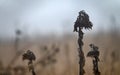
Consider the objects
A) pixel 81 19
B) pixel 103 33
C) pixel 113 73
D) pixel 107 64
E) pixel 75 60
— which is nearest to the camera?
pixel 81 19

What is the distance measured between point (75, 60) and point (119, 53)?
113cm

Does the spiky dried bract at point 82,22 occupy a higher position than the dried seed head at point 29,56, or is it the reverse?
the spiky dried bract at point 82,22

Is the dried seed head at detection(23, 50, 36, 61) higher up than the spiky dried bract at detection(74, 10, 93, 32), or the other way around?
the spiky dried bract at detection(74, 10, 93, 32)

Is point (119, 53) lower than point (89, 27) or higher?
lower

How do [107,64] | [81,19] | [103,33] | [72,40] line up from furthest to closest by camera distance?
[72,40]
[103,33]
[107,64]
[81,19]

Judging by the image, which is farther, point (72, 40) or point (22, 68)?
point (72, 40)

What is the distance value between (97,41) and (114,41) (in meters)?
0.92

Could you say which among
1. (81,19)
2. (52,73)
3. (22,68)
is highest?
(81,19)

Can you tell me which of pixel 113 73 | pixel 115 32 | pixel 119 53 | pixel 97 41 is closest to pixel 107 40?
pixel 97 41

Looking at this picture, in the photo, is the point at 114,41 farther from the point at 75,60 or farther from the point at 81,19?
the point at 81,19

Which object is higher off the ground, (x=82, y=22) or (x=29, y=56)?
(x=82, y=22)

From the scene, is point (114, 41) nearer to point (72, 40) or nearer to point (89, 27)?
point (72, 40)

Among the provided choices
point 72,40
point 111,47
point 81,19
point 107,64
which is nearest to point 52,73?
point 107,64

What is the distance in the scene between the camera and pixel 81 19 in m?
6.06
